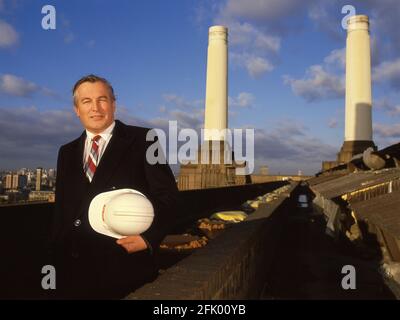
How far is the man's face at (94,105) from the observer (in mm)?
2244

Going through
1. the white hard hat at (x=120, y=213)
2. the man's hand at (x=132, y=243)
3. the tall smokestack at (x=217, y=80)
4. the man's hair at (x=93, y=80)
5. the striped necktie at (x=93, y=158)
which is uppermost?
the tall smokestack at (x=217, y=80)

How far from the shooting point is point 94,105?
88.4 inches

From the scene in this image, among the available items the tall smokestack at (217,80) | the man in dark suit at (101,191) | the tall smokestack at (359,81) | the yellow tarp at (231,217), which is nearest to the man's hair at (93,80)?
the man in dark suit at (101,191)

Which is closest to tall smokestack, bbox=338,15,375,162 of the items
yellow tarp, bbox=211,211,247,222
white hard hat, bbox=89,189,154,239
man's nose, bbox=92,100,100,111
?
yellow tarp, bbox=211,211,247,222

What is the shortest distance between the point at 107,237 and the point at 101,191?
238mm

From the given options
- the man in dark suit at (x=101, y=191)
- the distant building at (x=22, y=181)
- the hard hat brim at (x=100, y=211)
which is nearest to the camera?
the hard hat brim at (x=100, y=211)

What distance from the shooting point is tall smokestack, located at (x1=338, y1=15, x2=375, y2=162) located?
Answer: 3412cm

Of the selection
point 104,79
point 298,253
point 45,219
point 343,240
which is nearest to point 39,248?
point 45,219

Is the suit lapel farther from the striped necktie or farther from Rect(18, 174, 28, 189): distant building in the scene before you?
Rect(18, 174, 28, 189): distant building

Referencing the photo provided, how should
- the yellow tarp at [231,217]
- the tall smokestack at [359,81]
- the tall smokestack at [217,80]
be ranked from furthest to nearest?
the tall smokestack at [217,80], the tall smokestack at [359,81], the yellow tarp at [231,217]

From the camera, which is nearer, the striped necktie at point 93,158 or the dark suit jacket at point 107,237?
the dark suit jacket at point 107,237

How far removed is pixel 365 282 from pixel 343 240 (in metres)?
3.69

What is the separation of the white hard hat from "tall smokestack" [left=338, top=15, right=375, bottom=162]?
110 ft

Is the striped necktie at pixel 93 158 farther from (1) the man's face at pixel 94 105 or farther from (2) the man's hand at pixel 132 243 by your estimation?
(2) the man's hand at pixel 132 243
